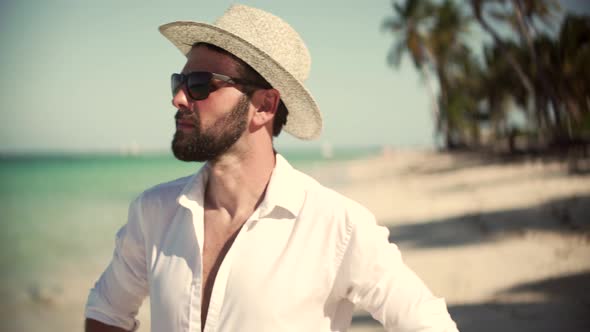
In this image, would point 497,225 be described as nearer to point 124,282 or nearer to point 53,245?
point 124,282

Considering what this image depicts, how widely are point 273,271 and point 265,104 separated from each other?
2.30ft

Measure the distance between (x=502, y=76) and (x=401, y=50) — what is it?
1164 cm

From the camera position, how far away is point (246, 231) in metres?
1.86

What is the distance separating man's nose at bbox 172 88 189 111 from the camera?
79.9 inches

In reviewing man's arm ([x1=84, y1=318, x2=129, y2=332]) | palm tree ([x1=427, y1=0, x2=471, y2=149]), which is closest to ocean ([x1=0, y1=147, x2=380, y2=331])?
man's arm ([x1=84, y1=318, x2=129, y2=332])

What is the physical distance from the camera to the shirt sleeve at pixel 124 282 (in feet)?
6.22

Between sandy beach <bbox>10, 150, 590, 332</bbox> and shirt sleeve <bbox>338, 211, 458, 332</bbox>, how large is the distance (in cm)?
428

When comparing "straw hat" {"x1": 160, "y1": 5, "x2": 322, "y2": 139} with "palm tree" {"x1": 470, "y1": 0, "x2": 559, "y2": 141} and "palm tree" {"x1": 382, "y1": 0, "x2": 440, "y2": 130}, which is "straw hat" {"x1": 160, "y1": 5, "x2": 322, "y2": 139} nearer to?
"palm tree" {"x1": 470, "y1": 0, "x2": 559, "y2": 141}

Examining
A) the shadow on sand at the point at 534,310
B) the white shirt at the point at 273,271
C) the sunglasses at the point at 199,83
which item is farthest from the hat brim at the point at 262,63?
the shadow on sand at the point at 534,310

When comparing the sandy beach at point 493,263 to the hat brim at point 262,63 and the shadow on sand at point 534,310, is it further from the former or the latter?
the hat brim at point 262,63

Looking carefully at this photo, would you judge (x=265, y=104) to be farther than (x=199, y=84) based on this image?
Yes

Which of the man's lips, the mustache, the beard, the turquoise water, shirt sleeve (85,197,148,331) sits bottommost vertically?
the turquoise water

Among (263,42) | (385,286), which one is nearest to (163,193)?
(263,42)

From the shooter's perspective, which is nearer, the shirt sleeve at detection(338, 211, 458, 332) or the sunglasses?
the shirt sleeve at detection(338, 211, 458, 332)
